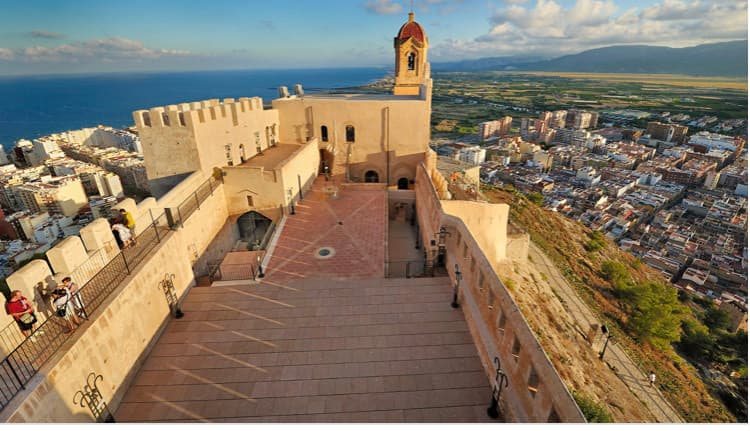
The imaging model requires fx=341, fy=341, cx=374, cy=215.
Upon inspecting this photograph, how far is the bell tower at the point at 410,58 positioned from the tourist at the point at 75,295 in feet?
65.0

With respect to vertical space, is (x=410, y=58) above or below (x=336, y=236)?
above

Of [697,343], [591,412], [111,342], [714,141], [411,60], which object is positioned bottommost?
[697,343]

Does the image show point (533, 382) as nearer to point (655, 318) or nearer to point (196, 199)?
point (196, 199)

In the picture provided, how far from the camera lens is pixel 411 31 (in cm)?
2209

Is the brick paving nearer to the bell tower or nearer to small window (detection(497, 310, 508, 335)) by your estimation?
small window (detection(497, 310, 508, 335))

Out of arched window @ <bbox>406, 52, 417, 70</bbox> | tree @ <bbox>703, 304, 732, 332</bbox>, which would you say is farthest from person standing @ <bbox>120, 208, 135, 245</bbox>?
tree @ <bbox>703, 304, 732, 332</bbox>

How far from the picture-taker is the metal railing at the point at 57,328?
14.2ft

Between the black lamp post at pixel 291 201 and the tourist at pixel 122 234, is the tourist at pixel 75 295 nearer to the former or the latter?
the tourist at pixel 122 234

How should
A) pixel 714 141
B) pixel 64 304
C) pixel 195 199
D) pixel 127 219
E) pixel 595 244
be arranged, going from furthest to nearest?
pixel 714 141
pixel 595 244
pixel 195 199
pixel 127 219
pixel 64 304

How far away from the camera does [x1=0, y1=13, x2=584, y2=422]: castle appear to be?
16.2 ft

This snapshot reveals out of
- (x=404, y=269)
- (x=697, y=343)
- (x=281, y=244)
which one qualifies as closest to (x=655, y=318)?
(x=697, y=343)

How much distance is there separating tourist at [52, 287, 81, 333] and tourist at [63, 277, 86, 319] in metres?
0.08

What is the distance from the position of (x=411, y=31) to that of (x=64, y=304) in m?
22.7
